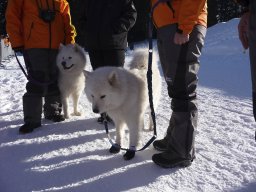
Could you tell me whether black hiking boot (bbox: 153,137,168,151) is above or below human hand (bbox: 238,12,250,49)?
below

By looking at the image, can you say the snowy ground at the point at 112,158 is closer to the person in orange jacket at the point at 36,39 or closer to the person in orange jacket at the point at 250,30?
the person in orange jacket at the point at 36,39

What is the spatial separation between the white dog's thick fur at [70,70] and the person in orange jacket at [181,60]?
1.63 m

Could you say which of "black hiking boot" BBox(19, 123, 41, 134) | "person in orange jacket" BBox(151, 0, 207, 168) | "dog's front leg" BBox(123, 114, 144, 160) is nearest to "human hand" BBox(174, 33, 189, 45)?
"person in orange jacket" BBox(151, 0, 207, 168)

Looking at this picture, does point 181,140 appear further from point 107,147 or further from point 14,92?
point 14,92

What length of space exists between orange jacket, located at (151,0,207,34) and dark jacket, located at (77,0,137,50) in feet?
3.12

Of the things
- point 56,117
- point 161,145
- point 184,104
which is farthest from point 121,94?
point 56,117

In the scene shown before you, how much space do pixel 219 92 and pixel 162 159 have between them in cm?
318

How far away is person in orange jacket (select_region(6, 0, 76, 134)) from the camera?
3.69 metres

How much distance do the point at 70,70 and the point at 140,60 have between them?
43.0 inches

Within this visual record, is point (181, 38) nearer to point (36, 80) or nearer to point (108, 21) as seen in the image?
point (108, 21)

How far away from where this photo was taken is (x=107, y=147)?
3.34 m

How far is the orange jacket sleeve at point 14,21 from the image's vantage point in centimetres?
364

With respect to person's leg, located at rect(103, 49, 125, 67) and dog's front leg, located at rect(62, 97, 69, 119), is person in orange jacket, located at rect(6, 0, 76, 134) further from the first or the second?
person's leg, located at rect(103, 49, 125, 67)

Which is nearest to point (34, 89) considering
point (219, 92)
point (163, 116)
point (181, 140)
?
point (163, 116)
